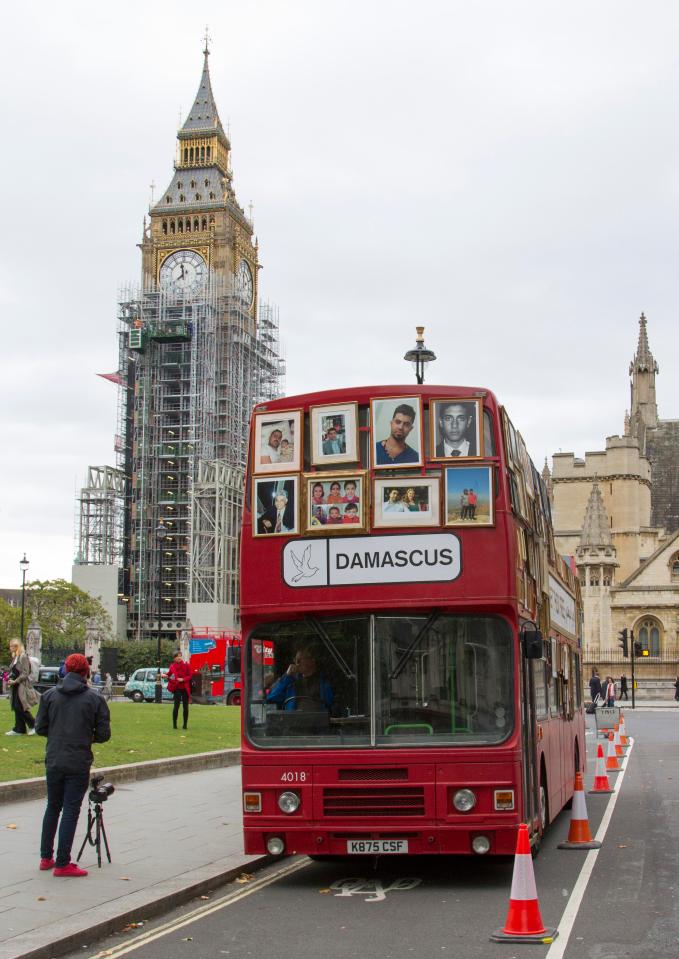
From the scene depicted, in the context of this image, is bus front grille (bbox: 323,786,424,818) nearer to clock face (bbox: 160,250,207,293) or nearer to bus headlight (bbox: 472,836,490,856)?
bus headlight (bbox: 472,836,490,856)

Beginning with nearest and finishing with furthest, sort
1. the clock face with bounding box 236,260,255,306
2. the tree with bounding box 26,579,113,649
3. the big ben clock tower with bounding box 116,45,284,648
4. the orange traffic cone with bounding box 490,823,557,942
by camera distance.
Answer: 1. the orange traffic cone with bounding box 490,823,557,942
2. the tree with bounding box 26,579,113,649
3. the big ben clock tower with bounding box 116,45,284,648
4. the clock face with bounding box 236,260,255,306

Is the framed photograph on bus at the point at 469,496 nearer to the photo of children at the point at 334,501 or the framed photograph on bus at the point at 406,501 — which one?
the framed photograph on bus at the point at 406,501

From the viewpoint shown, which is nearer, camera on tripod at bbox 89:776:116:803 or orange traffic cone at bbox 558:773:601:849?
→ camera on tripod at bbox 89:776:116:803

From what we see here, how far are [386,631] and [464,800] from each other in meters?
1.56

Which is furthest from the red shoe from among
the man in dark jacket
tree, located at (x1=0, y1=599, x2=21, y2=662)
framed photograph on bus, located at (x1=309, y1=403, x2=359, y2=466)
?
tree, located at (x1=0, y1=599, x2=21, y2=662)

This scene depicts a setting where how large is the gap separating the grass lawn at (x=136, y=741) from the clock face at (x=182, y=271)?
75.9 meters

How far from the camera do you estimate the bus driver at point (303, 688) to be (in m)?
10.8

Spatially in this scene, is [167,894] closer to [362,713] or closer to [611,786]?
[362,713]

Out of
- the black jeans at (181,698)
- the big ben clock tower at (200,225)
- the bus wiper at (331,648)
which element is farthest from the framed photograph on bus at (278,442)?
the big ben clock tower at (200,225)

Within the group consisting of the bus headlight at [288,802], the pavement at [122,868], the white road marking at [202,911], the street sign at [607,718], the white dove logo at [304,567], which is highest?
the white dove logo at [304,567]

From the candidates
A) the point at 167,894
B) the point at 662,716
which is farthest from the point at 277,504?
the point at 662,716

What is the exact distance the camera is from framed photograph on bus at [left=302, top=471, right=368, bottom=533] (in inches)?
434

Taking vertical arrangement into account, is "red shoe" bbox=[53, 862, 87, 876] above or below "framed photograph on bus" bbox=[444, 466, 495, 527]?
below

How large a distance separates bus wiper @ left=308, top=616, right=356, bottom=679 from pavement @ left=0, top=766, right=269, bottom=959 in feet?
7.42
